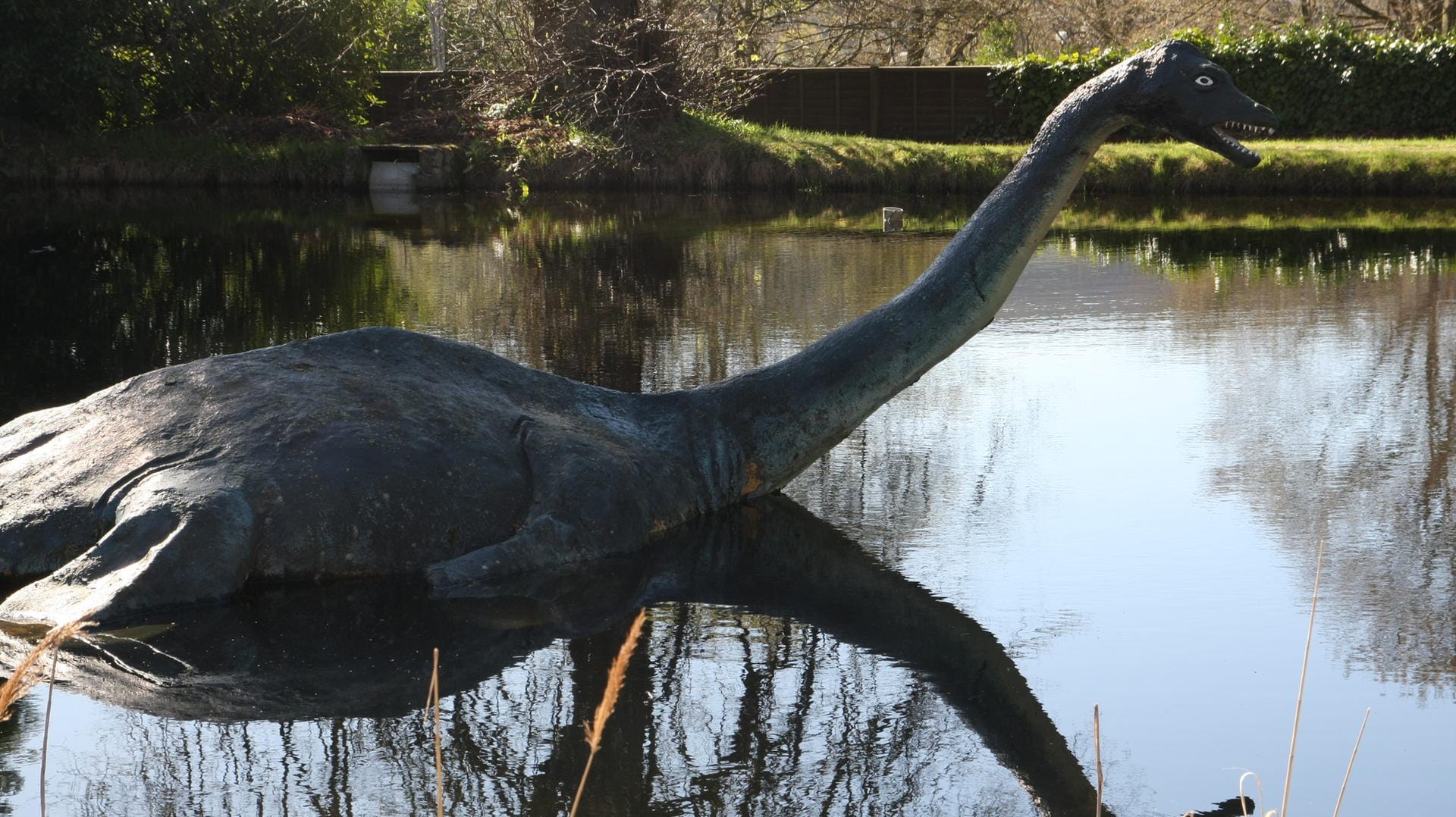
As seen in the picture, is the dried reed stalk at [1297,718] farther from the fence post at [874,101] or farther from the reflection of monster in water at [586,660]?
the fence post at [874,101]

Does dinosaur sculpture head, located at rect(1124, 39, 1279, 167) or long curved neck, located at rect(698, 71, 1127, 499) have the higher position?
dinosaur sculpture head, located at rect(1124, 39, 1279, 167)

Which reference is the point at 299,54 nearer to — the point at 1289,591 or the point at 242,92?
the point at 242,92

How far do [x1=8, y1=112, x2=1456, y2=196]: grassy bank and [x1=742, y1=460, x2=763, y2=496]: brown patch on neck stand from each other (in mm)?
18063

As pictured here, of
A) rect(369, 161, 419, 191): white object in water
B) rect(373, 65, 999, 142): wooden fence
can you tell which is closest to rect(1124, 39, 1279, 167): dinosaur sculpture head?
rect(369, 161, 419, 191): white object in water

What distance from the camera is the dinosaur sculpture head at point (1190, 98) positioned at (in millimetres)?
6594

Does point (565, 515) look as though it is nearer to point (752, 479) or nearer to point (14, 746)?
point (752, 479)

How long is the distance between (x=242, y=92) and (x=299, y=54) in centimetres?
140

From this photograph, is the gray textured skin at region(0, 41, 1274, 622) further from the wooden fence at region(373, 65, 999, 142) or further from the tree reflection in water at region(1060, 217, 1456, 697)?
the wooden fence at region(373, 65, 999, 142)

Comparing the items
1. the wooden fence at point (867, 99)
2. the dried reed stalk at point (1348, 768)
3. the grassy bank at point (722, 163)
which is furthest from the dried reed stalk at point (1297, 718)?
the wooden fence at point (867, 99)

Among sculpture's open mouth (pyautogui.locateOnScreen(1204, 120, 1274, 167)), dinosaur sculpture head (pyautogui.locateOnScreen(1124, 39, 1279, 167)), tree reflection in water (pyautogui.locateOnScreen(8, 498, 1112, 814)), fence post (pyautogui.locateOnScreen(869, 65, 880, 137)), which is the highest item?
fence post (pyautogui.locateOnScreen(869, 65, 880, 137))

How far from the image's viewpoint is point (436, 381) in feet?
21.7

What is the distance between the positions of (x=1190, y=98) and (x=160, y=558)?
461 centimetres

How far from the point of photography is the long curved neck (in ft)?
22.8

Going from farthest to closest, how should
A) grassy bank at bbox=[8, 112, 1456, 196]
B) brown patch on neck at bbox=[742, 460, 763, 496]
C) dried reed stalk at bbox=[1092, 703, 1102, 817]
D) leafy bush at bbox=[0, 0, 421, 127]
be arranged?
1. leafy bush at bbox=[0, 0, 421, 127]
2. grassy bank at bbox=[8, 112, 1456, 196]
3. brown patch on neck at bbox=[742, 460, 763, 496]
4. dried reed stalk at bbox=[1092, 703, 1102, 817]
